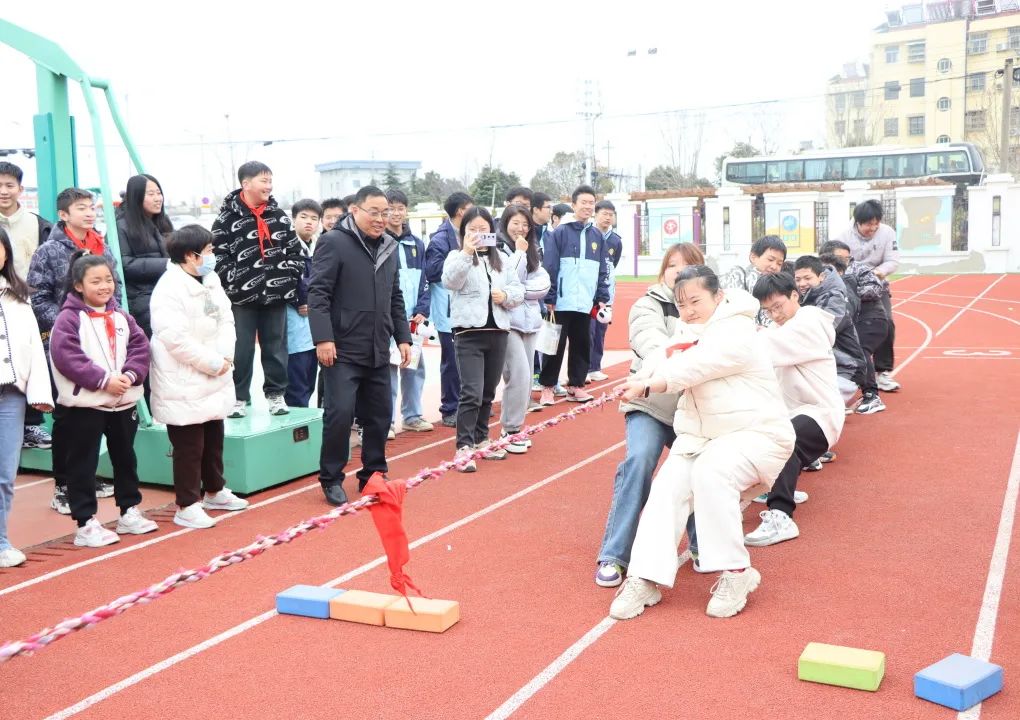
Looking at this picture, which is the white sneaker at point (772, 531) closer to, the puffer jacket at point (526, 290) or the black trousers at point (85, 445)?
the puffer jacket at point (526, 290)

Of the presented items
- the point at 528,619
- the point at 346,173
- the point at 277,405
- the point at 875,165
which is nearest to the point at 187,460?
the point at 277,405

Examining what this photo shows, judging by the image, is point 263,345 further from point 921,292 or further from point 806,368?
point 921,292

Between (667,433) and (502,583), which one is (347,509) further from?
(667,433)

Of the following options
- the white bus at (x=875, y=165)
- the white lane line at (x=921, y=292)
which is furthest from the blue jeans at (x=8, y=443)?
the white bus at (x=875, y=165)

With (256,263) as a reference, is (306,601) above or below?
below

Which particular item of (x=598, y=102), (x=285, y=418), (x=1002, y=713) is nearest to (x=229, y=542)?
(x=285, y=418)

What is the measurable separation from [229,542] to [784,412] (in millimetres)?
3062

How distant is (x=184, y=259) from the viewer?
19.4ft

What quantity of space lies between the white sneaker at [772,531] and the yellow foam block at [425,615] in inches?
70.3

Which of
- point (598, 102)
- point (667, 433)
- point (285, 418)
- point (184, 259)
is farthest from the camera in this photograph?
point (598, 102)

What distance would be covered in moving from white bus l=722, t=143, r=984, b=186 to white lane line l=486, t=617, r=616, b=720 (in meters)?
41.6

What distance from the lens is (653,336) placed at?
5.01 meters

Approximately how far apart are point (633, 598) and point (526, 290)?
12.5 feet

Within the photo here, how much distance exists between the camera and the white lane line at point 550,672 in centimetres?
341
